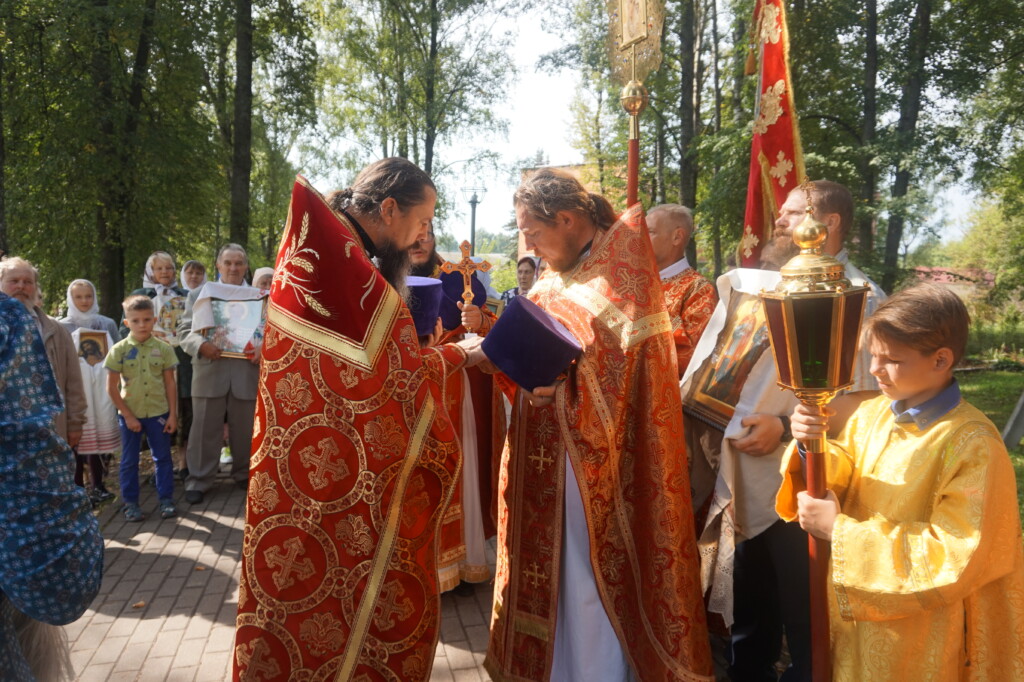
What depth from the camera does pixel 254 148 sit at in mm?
24516

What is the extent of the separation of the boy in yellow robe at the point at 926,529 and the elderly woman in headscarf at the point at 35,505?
1.77 meters

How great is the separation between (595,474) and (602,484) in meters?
0.05

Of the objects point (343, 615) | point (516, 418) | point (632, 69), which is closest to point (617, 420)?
point (516, 418)

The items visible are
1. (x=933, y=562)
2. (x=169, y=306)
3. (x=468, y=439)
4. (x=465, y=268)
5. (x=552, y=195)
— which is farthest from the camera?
(x=169, y=306)

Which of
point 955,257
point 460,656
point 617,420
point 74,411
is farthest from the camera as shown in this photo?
point 955,257

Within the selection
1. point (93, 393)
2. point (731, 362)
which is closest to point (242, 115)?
point (93, 393)

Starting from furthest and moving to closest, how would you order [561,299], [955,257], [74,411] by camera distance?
[955,257]
[74,411]
[561,299]

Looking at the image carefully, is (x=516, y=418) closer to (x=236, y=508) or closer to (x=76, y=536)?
(x=76, y=536)

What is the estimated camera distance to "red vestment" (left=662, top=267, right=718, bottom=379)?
3.40 metres

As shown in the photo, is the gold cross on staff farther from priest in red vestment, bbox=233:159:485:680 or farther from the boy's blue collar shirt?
the boy's blue collar shirt

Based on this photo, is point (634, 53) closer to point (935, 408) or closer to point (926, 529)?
point (935, 408)

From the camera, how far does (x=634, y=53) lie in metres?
2.73

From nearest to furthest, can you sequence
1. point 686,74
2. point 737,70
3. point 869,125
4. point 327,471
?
point 327,471 < point 869,125 < point 686,74 < point 737,70

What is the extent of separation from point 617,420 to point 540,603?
837 millimetres
